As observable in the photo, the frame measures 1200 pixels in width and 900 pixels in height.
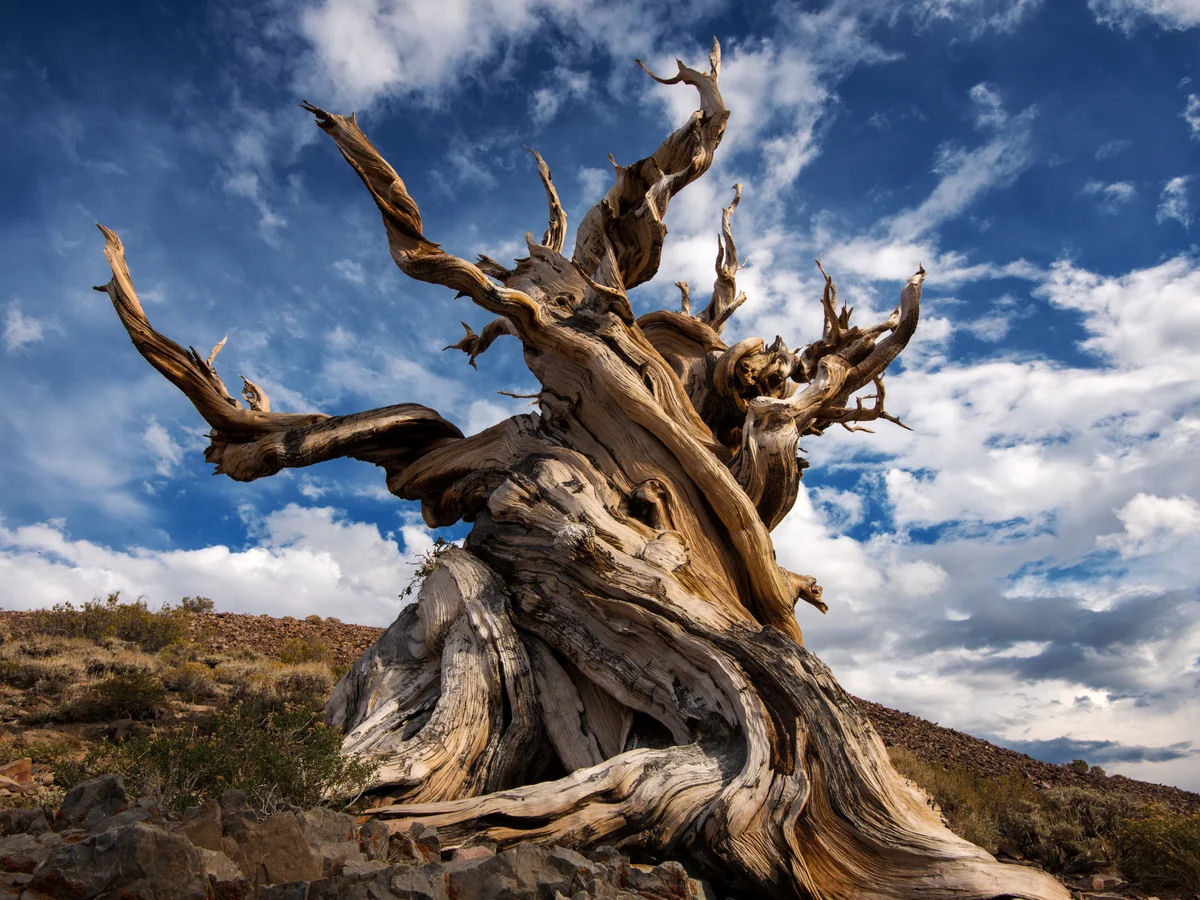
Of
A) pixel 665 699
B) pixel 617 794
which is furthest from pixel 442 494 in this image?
pixel 617 794

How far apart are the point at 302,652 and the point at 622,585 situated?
27.7ft

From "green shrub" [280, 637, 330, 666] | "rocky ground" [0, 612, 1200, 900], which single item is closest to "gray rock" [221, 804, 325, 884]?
"rocky ground" [0, 612, 1200, 900]

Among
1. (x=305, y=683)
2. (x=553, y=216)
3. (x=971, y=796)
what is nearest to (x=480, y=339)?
(x=553, y=216)

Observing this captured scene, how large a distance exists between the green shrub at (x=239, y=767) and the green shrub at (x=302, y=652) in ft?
26.1

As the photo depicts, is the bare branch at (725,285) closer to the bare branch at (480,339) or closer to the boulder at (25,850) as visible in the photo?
the bare branch at (480,339)

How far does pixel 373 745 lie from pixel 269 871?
2681mm

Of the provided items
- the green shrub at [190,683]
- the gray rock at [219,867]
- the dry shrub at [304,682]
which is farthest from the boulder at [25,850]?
the green shrub at [190,683]

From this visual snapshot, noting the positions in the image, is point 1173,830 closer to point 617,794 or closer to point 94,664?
point 617,794

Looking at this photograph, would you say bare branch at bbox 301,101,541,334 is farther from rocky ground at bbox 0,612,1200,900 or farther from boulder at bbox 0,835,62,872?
boulder at bbox 0,835,62,872

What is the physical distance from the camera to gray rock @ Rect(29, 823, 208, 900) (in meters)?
2.27

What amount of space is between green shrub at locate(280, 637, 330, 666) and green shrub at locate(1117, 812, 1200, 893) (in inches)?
395

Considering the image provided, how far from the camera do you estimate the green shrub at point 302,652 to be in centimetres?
1212

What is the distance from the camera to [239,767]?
13.1 ft

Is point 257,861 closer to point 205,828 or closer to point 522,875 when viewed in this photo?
point 205,828
